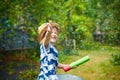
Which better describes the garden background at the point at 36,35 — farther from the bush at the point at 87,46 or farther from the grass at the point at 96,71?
the bush at the point at 87,46

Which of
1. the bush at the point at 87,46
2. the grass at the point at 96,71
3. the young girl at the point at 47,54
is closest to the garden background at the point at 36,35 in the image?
the grass at the point at 96,71

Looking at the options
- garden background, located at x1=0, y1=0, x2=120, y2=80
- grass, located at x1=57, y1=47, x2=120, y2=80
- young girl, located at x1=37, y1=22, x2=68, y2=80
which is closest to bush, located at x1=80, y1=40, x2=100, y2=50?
garden background, located at x1=0, y1=0, x2=120, y2=80

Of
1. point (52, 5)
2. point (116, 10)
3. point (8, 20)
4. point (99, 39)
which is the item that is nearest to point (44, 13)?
point (52, 5)

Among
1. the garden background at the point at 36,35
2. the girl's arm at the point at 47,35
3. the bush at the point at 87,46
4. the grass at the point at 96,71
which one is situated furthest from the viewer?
the bush at the point at 87,46

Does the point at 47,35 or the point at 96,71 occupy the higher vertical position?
the point at 47,35

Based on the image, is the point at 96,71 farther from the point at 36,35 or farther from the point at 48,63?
the point at 48,63

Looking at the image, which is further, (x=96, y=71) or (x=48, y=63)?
(x=96, y=71)

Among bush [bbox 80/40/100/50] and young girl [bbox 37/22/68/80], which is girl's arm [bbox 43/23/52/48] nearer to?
young girl [bbox 37/22/68/80]

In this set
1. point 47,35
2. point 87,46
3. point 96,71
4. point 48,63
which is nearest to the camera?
point 47,35

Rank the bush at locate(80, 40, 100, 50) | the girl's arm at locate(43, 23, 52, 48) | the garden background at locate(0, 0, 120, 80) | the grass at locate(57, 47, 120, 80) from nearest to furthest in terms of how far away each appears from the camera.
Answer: the girl's arm at locate(43, 23, 52, 48) → the garden background at locate(0, 0, 120, 80) → the grass at locate(57, 47, 120, 80) → the bush at locate(80, 40, 100, 50)

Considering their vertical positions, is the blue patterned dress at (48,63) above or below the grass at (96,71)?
above

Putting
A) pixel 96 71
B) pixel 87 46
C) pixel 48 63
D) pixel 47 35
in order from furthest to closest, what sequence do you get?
pixel 87 46
pixel 96 71
pixel 48 63
pixel 47 35

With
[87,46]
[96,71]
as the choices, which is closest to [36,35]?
[96,71]

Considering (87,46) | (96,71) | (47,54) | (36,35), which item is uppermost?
(47,54)
